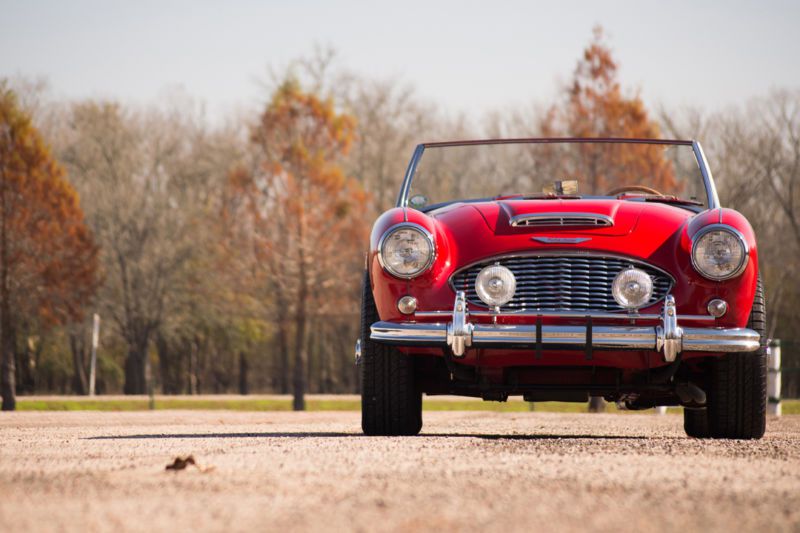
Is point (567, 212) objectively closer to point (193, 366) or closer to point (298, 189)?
point (298, 189)

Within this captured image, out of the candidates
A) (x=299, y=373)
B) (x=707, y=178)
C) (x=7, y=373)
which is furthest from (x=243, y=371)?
(x=707, y=178)

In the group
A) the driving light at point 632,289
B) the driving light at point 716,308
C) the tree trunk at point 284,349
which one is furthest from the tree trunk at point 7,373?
the driving light at point 716,308

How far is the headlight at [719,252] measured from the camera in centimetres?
641

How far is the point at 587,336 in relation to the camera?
622 cm

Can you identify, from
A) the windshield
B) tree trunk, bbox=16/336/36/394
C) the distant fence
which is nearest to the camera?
the windshield

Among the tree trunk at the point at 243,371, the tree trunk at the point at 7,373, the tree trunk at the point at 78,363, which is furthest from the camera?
the tree trunk at the point at 243,371

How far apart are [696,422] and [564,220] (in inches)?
90.4

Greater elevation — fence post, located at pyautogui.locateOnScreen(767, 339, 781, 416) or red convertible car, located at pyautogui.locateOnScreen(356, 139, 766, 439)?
red convertible car, located at pyautogui.locateOnScreen(356, 139, 766, 439)

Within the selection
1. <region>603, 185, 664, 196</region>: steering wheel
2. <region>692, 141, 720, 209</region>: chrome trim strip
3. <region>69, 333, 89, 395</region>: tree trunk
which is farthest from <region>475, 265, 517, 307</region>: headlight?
<region>69, 333, 89, 395</region>: tree trunk

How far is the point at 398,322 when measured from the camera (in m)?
6.54

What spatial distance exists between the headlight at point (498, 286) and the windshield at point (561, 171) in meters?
0.93

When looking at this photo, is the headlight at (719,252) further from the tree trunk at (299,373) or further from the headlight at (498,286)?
the tree trunk at (299,373)

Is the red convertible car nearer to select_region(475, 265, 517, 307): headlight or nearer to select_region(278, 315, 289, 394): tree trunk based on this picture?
select_region(475, 265, 517, 307): headlight

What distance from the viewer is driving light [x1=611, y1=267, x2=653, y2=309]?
6.34 m
